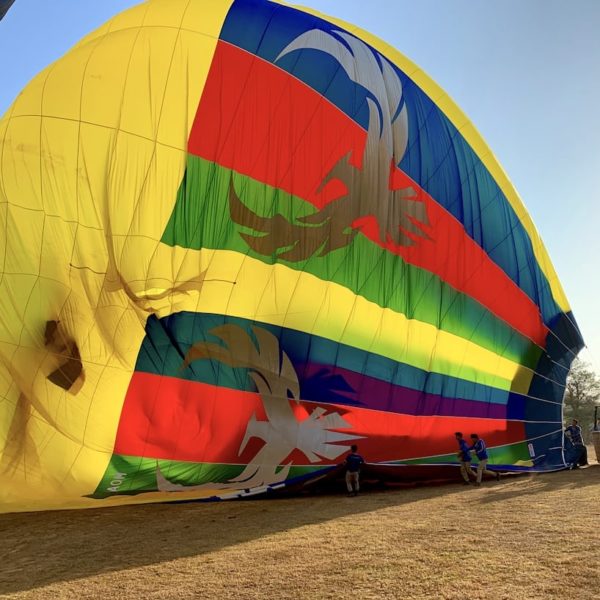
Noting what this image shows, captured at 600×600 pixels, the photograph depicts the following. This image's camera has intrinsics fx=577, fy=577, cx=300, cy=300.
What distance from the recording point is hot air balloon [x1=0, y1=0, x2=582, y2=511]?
252 inches

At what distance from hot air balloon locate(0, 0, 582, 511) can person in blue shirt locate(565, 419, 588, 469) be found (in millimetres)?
2864

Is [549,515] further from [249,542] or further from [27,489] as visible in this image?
[27,489]

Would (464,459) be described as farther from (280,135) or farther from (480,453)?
(280,135)

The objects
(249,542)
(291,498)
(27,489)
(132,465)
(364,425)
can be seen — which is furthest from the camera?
(364,425)

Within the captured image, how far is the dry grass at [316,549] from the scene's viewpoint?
4000mm

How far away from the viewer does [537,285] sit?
11477 mm

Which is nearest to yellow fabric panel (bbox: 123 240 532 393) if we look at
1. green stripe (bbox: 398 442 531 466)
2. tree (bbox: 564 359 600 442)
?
green stripe (bbox: 398 442 531 466)

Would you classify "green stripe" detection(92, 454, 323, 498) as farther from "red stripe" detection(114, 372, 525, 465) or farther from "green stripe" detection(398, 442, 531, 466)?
"green stripe" detection(398, 442, 531, 466)

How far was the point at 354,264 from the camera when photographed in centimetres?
859

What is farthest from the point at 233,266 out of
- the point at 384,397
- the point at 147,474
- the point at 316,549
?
the point at 316,549

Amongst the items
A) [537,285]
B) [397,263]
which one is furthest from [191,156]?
[537,285]

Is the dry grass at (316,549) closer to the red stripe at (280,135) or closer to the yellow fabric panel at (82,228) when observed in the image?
the yellow fabric panel at (82,228)

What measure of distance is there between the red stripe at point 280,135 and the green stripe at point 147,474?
3.77m

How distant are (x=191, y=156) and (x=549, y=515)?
230 inches
